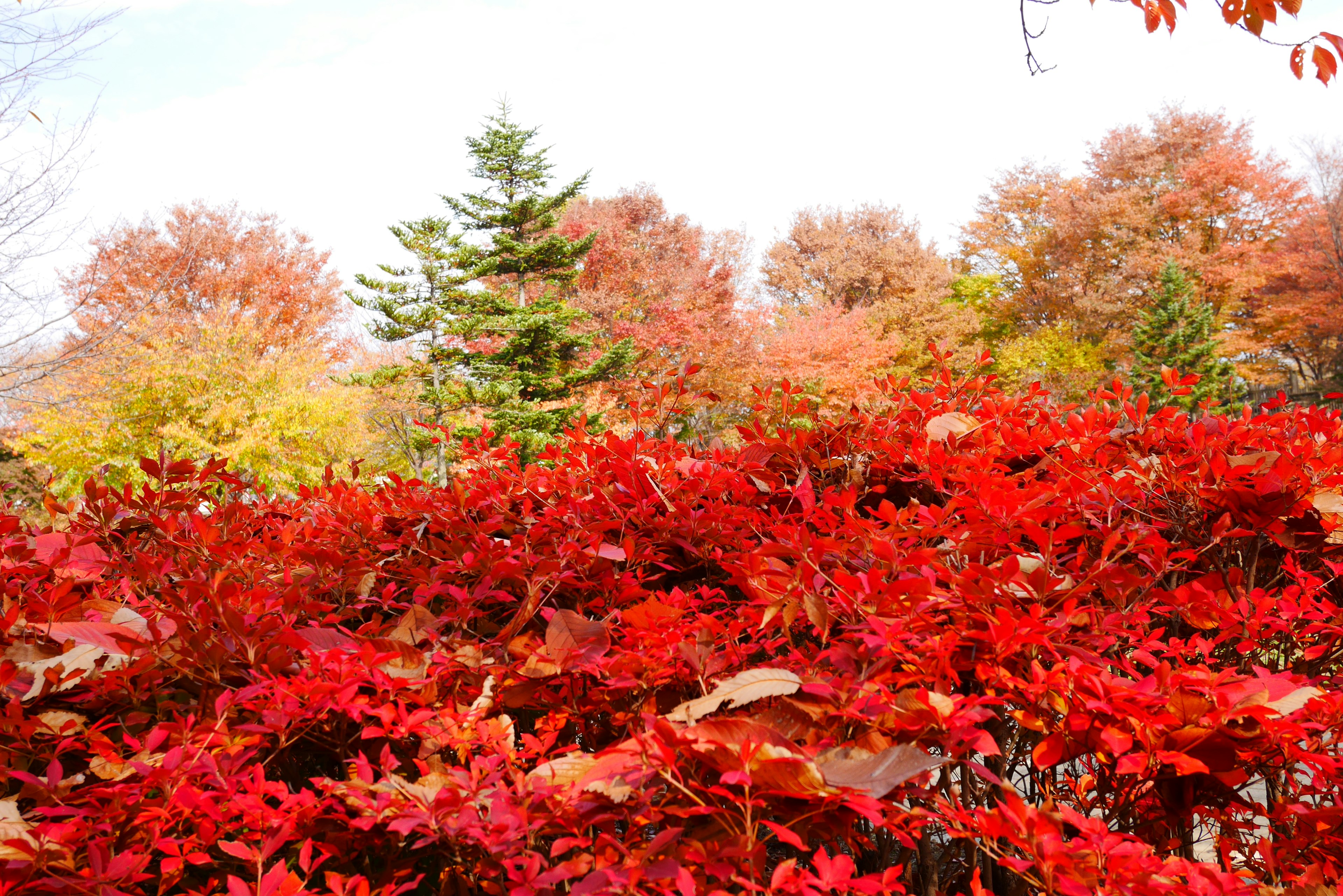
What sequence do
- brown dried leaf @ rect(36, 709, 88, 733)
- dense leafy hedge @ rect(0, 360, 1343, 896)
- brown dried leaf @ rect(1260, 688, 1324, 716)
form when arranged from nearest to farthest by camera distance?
dense leafy hedge @ rect(0, 360, 1343, 896) → brown dried leaf @ rect(1260, 688, 1324, 716) → brown dried leaf @ rect(36, 709, 88, 733)

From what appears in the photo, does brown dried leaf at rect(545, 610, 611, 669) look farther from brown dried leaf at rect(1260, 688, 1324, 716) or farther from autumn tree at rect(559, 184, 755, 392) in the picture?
autumn tree at rect(559, 184, 755, 392)

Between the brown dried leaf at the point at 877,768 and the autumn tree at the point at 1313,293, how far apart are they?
28.8 meters

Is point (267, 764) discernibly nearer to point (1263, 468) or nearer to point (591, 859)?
point (591, 859)

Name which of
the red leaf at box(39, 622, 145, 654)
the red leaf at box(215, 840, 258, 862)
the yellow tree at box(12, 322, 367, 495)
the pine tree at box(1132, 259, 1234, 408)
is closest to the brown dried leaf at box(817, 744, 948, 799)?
the red leaf at box(215, 840, 258, 862)

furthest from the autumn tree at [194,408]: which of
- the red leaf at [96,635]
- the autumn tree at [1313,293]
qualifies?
the autumn tree at [1313,293]

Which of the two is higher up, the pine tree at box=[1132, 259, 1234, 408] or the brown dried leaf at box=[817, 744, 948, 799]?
the brown dried leaf at box=[817, 744, 948, 799]

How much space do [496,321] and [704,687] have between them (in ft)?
52.1

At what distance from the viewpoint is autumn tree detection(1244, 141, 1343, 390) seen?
74.8 ft

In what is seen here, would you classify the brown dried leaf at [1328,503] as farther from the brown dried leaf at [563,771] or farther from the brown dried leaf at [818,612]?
the brown dried leaf at [563,771]

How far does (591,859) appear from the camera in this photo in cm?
98

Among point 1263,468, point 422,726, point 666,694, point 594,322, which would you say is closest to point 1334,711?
point 1263,468

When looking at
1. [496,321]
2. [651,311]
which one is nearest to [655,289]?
[651,311]

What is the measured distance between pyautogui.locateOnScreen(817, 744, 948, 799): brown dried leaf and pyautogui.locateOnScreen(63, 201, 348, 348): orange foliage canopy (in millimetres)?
23958

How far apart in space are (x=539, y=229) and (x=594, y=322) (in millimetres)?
4708
